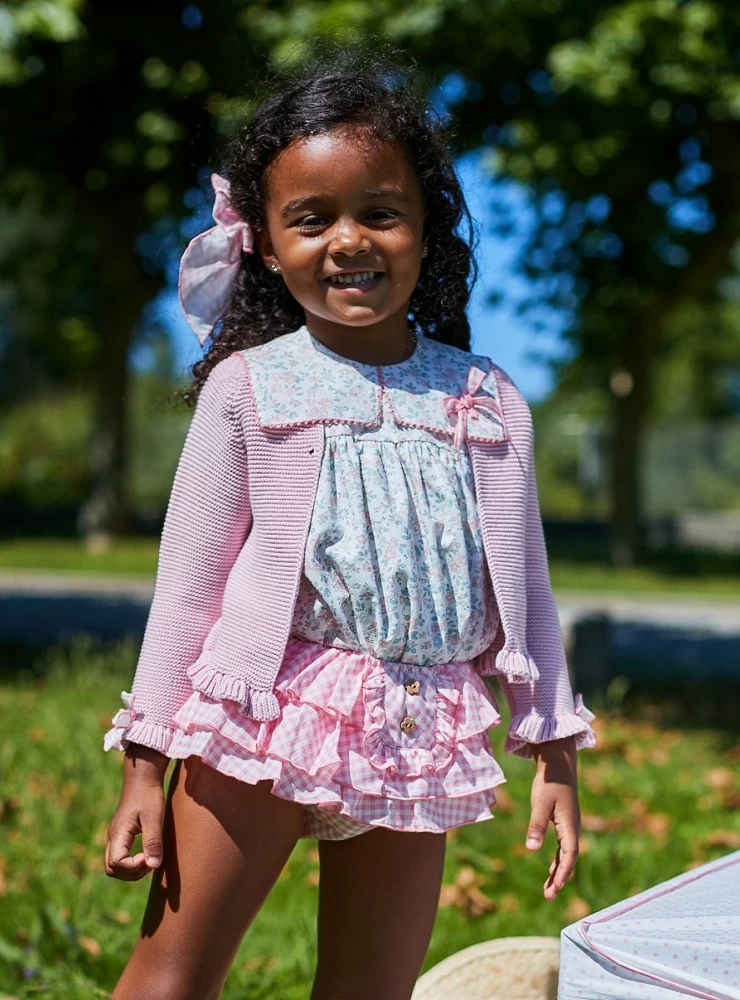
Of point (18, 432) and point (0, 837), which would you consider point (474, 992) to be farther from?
point (18, 432)

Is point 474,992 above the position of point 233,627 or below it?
below

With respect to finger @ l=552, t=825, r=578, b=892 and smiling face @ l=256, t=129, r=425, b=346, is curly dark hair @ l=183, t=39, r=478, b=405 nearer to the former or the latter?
smiling face @ l=256, t=129, r=425, b=346

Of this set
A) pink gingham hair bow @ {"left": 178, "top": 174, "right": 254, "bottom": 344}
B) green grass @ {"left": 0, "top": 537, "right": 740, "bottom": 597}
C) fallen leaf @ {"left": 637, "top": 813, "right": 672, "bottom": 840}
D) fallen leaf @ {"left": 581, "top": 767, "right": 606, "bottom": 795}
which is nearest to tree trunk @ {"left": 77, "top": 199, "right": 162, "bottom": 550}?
green grass @ {"left": 0, "top": 537, "right": 740, "bottom": 597}

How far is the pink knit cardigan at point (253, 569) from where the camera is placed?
180 cm

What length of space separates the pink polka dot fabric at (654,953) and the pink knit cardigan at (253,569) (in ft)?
1.57

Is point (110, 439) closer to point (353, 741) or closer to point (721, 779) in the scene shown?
point (721, 779)

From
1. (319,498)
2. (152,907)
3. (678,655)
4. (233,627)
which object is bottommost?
(678,655)

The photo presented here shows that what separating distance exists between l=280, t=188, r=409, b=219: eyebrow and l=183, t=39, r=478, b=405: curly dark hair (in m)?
0.08

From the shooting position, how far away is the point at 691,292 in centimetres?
1342

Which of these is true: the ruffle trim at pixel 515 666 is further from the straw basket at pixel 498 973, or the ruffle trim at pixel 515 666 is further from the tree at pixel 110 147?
the tree at pixel 110 147

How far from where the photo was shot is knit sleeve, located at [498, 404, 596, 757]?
6.40 ft

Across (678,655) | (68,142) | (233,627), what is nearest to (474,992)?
(233,627)

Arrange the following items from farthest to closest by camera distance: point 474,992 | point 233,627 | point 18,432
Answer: point 18,432
point 474,992
point 233,627

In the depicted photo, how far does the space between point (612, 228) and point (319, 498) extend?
12.0m
